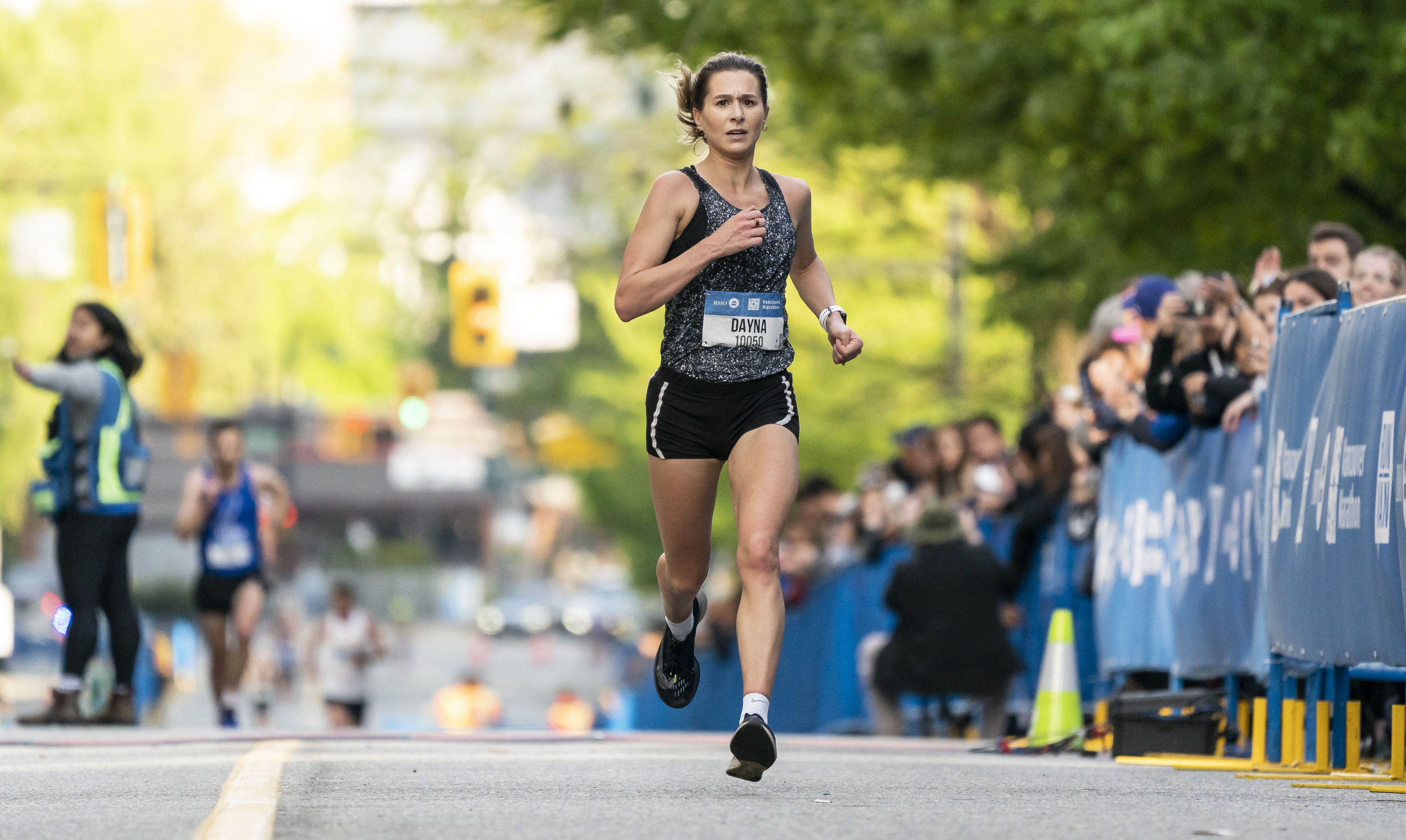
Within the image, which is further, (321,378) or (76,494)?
(321,378)

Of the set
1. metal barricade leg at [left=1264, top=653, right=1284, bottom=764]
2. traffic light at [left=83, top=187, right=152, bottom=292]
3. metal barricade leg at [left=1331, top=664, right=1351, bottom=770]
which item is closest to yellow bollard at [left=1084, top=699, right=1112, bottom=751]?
metal barricade leg at [left=1264, top=653, right=1284, bottom=764]

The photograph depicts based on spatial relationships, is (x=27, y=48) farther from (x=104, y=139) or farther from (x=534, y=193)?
(x=534, y=193)

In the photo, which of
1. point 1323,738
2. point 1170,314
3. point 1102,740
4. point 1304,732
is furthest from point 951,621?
point 1323,738

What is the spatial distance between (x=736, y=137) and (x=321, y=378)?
45904mm

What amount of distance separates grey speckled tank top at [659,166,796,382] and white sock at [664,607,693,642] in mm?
1180

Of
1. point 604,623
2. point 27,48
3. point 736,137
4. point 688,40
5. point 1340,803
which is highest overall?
point 27,48

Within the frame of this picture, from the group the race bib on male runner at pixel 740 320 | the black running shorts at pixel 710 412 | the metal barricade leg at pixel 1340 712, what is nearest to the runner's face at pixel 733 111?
the race bib on male runner at pixel 740 320

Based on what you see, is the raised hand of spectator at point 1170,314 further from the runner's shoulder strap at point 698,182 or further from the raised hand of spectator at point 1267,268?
the runner's shoulder strap at point 698,182

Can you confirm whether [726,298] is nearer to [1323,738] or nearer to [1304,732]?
[1323,738]

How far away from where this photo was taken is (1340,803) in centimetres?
715

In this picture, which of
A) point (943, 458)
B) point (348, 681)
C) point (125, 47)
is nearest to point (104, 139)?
point (125, 47)

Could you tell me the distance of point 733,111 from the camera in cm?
765

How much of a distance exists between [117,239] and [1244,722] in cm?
1597

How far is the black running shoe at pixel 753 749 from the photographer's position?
698cm
